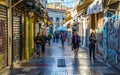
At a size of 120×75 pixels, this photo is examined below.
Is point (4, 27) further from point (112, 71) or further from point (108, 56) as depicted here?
point (108, 56)

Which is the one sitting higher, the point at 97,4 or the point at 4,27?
the point at 97,4

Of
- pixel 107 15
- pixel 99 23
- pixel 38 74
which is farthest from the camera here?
pixel 99 23

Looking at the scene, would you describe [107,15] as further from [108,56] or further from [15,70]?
[15,70]

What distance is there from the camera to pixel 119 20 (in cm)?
1850

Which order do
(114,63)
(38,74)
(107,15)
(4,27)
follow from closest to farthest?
(38,74) < (4,27) < (114,63) < (107,15)

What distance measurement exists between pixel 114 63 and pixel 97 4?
142 inches

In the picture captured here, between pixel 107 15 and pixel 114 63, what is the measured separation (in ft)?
13.1

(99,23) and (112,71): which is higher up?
(99,23)

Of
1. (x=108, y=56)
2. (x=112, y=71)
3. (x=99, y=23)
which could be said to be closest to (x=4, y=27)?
(x=112, y=71)

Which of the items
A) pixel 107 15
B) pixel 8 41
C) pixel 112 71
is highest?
pixel 107 15

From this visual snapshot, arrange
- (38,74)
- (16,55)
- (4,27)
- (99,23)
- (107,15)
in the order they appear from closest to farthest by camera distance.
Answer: (38,74) → (4,27) → (16,55) → (107,15) → (99,23)

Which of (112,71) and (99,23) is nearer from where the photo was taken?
(112,71)

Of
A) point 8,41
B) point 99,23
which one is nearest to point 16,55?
point 8,41

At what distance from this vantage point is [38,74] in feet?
53.3
